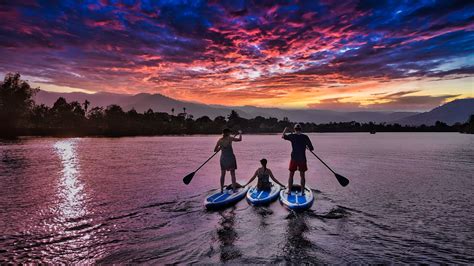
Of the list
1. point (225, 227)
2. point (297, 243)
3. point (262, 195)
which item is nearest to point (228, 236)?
point (225, 227)

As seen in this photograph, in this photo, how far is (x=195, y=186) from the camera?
21.1 meters

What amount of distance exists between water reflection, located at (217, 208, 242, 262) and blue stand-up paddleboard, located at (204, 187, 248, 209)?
1.50ft

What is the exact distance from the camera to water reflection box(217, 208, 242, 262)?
8.55 m

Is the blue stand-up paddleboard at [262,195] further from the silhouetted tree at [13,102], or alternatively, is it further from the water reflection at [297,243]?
the silhouetted tree at [13,102]

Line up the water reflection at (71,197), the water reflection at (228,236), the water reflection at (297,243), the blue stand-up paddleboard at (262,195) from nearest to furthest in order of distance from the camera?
1. the water reflection at (297,243)
2. the water reflection at (228,236)
3. the water reflection at (71,197)
4. the blue stand-up paddleboard at (262,195)

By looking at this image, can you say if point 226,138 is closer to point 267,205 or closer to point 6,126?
point 267,205

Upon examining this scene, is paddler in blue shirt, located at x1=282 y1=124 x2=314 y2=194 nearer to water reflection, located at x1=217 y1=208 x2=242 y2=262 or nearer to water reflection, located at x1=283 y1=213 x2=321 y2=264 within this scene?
water reflection, located at x1=283 y1=213 x2=321 y2=264

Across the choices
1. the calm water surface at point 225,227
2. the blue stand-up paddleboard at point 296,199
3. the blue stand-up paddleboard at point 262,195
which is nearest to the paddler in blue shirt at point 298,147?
the blue stand-up paddleboard at point 296,199

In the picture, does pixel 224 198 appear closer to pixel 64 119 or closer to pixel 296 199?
pixel 296 199

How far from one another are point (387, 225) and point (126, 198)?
13158mm

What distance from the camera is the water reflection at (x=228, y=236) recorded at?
8.55 meters

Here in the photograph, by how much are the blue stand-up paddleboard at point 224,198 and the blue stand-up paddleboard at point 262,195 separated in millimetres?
464

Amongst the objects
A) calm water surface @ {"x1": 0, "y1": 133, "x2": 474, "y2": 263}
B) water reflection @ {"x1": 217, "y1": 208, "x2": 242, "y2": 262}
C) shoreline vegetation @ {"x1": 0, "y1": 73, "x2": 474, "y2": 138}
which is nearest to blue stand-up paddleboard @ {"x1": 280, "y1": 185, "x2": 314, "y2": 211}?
calm water surface @ {"x1": 0, "y1": 133, "x2": 474, "y2": 263}

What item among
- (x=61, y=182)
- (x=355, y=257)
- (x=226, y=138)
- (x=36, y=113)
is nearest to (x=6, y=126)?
(x=36, y=113)
